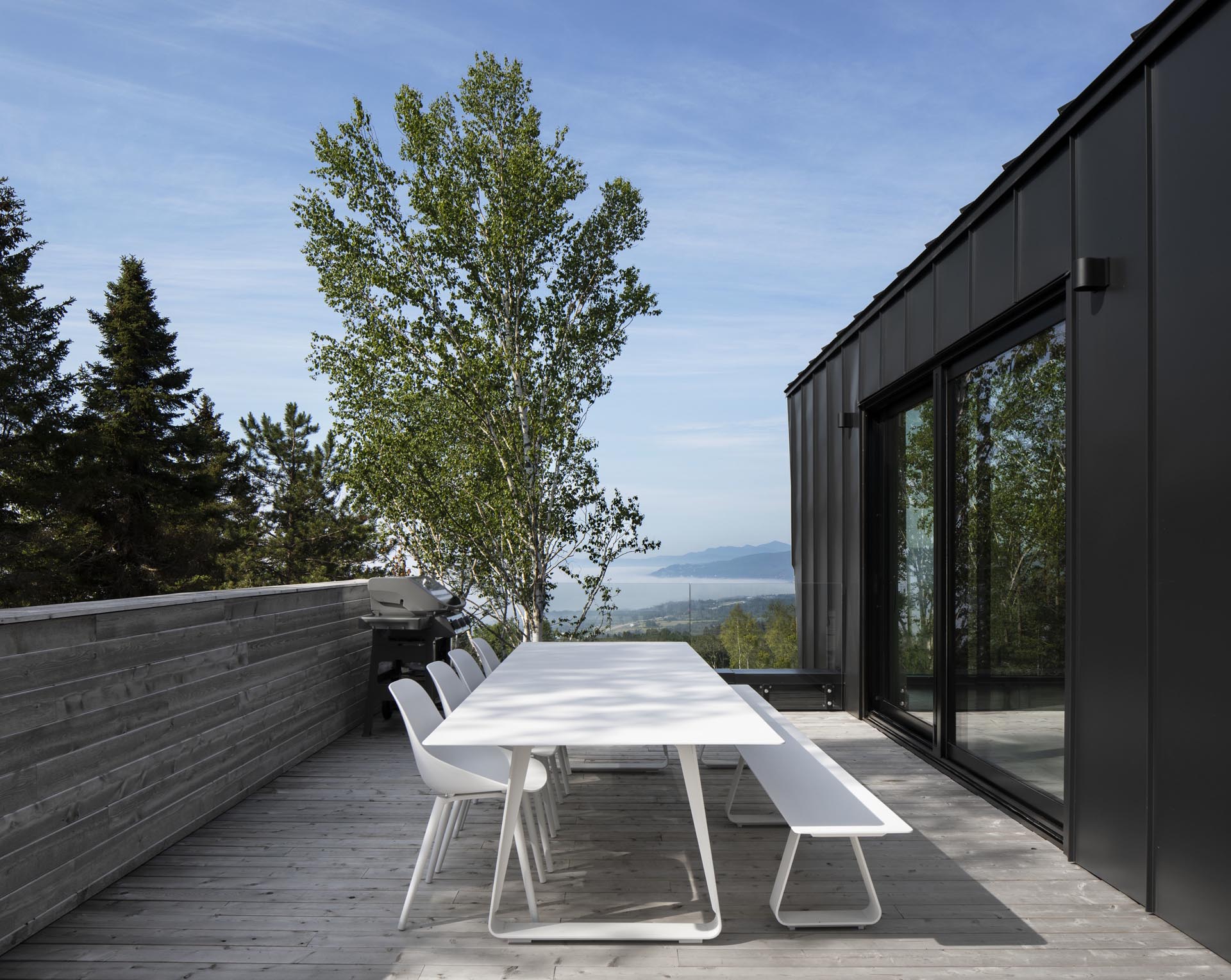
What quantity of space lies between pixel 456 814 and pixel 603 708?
37.1 inches

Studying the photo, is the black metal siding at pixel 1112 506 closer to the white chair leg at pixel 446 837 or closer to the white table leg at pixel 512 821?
the white table leg at pixel 512 821

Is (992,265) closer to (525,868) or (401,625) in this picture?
(525,868)

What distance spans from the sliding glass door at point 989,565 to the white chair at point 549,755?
7.37 ft

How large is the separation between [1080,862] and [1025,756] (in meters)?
0.70

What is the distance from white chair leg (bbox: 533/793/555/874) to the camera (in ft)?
10.7

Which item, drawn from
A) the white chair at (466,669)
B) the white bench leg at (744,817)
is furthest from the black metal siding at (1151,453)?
the white chair at (466,669)

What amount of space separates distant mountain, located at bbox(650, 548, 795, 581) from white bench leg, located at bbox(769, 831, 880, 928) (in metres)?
4.83

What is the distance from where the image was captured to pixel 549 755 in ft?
13.3

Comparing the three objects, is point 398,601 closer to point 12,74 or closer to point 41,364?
point 12,74

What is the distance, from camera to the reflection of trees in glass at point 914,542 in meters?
5.25

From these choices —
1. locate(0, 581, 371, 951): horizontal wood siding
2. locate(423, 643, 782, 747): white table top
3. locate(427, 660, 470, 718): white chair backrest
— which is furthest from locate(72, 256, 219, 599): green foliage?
locate(423, 643, 782, 747): white table top

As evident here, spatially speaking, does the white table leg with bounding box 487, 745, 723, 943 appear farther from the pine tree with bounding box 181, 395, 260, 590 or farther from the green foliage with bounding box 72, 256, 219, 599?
the pine tree with bounding box 181, 395, 260, 590

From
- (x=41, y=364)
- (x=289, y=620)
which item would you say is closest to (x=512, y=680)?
(x=289, y=620)

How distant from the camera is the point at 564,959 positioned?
2551 mm
